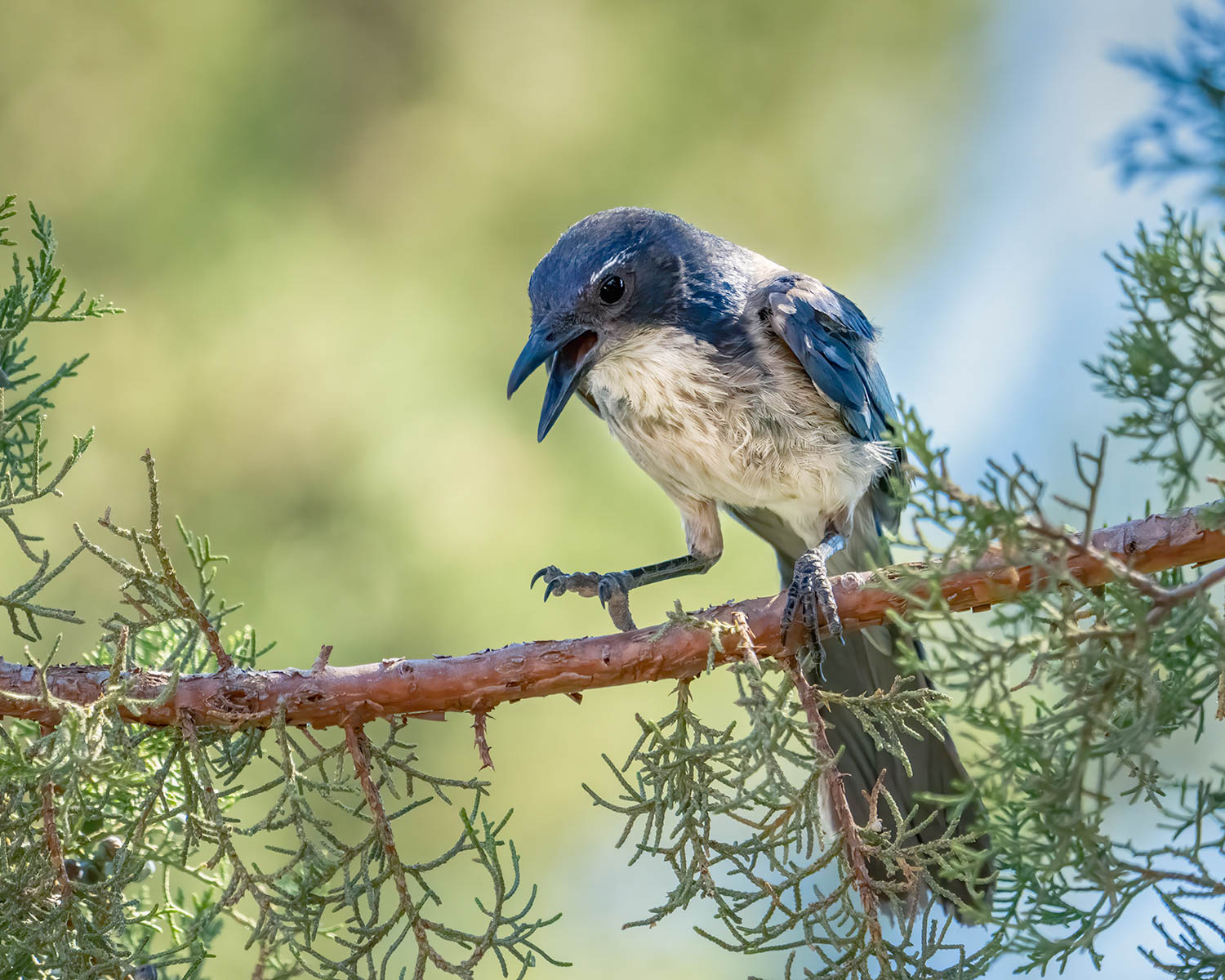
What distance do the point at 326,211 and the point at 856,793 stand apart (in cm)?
284

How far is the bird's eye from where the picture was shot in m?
2.30

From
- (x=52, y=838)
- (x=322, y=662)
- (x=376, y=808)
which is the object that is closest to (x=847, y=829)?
(x=376, y=808)

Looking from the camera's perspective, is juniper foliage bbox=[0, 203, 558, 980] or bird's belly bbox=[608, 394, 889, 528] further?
bird's belly bbox=[608, 394, 889, 528]

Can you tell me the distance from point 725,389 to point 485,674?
91 cm

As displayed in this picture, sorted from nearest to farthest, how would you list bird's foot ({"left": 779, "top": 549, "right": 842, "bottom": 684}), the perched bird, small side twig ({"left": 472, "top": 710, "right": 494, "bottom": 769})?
small side twig ({"left": 472, "top": 710, "right": 494, "bottom": 769})
bird's foot ({"left": 779, "top": 549, "right": 842, "bottom": 684})
the perched bird

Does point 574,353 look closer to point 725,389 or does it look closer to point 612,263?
point 612,263

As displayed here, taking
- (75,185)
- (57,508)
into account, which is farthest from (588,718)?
(75,185)

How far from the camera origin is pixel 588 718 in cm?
356

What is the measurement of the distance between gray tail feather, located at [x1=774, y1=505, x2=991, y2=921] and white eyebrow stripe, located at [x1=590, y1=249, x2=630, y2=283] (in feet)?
2.68

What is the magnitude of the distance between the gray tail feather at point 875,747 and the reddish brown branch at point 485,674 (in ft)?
1.90

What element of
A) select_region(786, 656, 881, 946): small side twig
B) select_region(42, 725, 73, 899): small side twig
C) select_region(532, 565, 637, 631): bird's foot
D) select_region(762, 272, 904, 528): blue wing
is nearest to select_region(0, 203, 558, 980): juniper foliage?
select_region(42, 725, 73, 899): small side twig

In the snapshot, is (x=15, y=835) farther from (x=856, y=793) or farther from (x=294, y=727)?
(x=856, y=793)

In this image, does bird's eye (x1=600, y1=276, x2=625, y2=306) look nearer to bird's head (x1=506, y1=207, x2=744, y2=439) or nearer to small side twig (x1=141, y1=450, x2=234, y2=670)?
bird's head (x1=506, y1=207, x2=744, y2=439)

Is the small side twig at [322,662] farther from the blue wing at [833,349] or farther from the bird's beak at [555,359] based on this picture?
the blue wing at [833,349]
